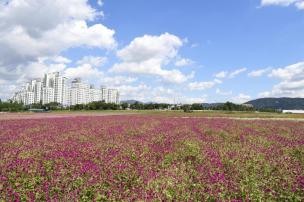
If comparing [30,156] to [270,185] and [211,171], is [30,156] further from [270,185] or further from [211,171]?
[270,185]

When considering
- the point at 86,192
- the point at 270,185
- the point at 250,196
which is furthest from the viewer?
the point at 270,185

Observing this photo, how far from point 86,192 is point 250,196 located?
2.98m

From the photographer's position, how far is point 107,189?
5008mm

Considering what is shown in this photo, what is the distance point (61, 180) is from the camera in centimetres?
550

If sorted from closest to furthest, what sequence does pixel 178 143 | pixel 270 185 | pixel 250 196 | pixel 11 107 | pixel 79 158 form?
pixel 250 196, pixel 270 185, pixel 79 158, pixel 178 143, pixel 11 107

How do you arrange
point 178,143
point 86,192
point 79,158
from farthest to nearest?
point 178,143
point 79,158
point 86,192

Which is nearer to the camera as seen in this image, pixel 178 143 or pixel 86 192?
pixel 86 192

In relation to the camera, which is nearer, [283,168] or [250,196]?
[250,196]

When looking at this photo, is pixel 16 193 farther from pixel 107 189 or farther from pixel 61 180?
pixel 107 189

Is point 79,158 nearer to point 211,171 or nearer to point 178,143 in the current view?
point 211,171

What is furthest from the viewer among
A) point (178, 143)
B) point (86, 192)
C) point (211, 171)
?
point (178, 143)

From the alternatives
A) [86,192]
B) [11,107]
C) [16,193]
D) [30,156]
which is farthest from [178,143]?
[11,107]

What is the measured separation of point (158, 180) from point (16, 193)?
261 cm

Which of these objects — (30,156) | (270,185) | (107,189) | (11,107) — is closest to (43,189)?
(107,189)
